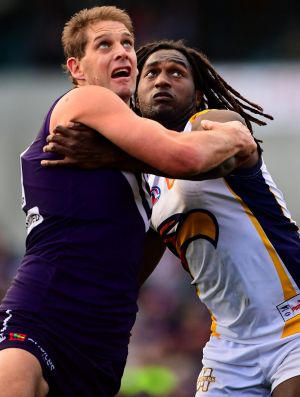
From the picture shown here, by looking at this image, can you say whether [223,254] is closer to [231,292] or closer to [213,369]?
[231,292]

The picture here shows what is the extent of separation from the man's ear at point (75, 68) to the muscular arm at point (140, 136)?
0.37 meters

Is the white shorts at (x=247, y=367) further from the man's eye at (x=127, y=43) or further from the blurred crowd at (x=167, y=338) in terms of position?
the blurred crowd at (x=167, y=338)

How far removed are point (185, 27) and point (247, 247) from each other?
12.5 metres

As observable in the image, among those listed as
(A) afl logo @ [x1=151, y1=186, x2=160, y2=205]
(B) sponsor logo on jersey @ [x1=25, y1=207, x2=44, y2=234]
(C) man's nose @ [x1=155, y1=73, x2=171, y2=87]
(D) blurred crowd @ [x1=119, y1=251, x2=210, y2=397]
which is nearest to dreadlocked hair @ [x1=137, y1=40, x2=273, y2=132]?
(C) man's nose @ [x1=155, y1=73, x2=171, y2=87]

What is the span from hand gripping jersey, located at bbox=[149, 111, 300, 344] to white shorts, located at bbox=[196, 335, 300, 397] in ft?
0.24

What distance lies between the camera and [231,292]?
596 centimetres

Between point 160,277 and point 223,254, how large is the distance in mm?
9132

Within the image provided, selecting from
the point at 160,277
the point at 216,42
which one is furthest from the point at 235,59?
the point at 160,277

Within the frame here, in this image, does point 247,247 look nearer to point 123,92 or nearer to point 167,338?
point 123,92

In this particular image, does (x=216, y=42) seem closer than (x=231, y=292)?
No

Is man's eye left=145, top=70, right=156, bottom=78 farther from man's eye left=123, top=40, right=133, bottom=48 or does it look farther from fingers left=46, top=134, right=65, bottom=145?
fingers left=46, top=134, right=65, bottom=145

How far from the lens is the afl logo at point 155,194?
6148 mm

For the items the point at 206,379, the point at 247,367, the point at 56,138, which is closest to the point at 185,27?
the point at 206,379

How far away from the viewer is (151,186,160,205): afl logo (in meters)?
6.15
